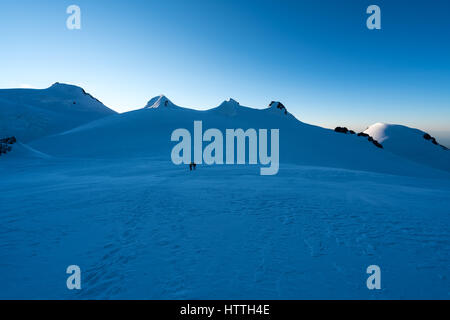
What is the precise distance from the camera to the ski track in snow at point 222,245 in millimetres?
3748

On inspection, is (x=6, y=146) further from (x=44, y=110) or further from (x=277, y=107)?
(x=277, y=107)

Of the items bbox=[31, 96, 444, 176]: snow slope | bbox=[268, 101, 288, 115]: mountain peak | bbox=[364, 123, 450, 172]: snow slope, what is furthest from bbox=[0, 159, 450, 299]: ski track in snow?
bbox=[364, 123, 450, 172]: snow slope

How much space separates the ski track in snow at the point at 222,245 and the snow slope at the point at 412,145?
97.0 metres

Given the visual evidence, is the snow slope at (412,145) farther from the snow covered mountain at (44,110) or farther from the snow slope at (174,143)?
the snow covered mountain at (44,110)

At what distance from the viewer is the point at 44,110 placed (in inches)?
2502

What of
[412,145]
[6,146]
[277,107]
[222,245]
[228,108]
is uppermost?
[277,107]

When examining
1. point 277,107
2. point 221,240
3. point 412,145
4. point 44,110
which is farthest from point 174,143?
point 412,145

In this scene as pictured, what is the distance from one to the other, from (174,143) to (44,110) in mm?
55170

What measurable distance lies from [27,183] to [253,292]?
1396 centimetres

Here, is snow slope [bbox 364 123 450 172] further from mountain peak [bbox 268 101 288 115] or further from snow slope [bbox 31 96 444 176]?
mountain peak [bbox 268 101 288 115]

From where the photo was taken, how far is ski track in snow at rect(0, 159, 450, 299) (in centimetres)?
375

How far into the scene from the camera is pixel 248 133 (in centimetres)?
4756
